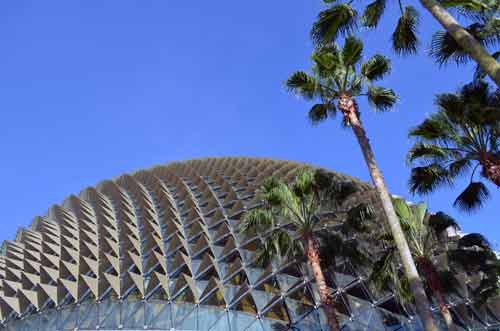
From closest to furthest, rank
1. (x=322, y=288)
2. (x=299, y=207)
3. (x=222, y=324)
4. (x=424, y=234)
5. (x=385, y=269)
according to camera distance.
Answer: (x=322, y=288)
(x=385, y=269)
(x=299, y=207)
(x=424, y=234)
(x=222, y=324)

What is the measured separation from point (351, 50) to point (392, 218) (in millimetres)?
5800

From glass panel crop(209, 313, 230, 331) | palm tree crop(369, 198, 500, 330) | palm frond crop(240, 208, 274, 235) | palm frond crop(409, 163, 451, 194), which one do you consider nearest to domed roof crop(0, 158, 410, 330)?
glass panel crop(209, 313, 230, 331)

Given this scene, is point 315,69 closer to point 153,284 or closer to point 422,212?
point 422,212

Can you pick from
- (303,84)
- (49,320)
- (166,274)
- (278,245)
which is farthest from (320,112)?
(49,320)

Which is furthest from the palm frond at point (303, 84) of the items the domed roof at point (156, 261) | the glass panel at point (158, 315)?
the glass panel at point (158, 315)

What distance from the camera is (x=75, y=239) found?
32594mm

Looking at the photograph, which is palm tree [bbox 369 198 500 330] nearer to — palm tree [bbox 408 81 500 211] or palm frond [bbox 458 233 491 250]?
palm frond [bbox 458 233 491 250]

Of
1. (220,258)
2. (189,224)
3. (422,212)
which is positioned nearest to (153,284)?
(220,258)

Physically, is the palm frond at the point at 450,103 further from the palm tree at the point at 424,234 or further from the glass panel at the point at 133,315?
the glass panel at the point at 133,315

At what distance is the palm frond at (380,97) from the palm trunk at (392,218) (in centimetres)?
83

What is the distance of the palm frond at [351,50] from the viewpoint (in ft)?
51.4

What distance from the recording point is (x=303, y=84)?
16.5 metres

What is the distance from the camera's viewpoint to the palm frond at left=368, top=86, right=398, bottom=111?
53.1 feet

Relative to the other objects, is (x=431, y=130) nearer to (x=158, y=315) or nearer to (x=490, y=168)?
(x=490, y=168)
